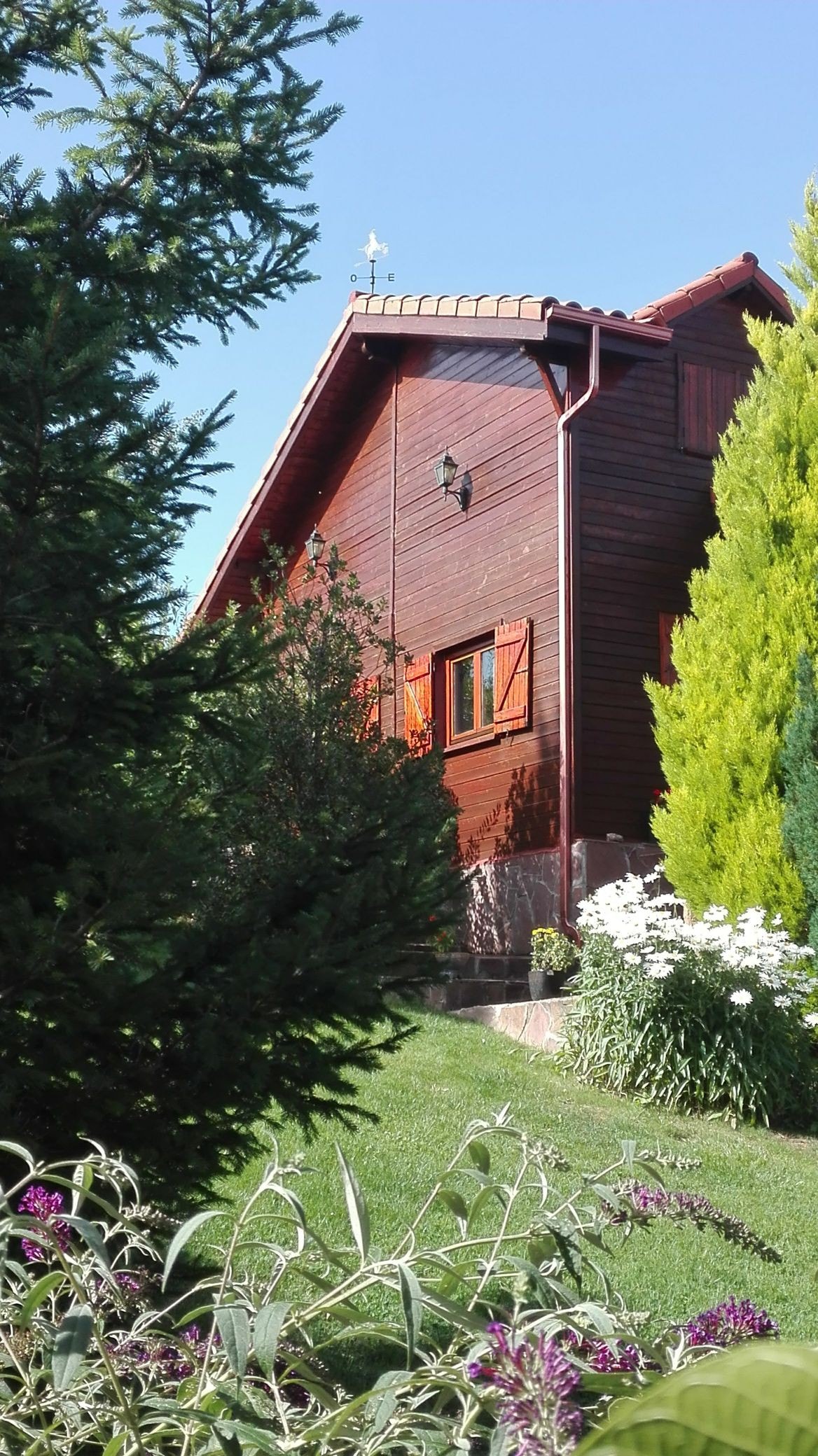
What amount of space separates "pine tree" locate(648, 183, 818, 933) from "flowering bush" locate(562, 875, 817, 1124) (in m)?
0.83

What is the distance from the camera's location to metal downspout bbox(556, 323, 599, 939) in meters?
11.0

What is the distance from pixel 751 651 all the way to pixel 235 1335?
9.27m

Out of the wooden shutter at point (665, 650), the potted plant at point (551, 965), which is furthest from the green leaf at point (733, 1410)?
the wooden shutter at point (665, 650)

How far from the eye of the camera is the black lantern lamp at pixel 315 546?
1545cm

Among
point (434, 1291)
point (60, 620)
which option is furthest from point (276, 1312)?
point (60, 620)

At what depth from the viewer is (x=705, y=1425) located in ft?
1.14

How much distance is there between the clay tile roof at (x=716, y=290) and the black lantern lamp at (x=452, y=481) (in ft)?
7.63

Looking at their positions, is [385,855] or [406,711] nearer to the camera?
[385,855]

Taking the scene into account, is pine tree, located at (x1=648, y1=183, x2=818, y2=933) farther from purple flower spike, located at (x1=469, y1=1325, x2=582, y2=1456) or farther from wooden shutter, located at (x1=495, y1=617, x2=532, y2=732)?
purple flower spike, located at (x1=469, y1=1325, x2=582, y2=1456)

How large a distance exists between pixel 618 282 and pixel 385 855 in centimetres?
1169

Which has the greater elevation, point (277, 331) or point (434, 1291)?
point (277, 331)

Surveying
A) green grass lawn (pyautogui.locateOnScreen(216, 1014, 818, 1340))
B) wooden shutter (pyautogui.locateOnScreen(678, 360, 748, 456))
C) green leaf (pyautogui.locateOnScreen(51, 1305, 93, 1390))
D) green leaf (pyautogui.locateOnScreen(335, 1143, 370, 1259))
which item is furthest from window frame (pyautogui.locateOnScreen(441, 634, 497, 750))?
green leaf (pyautogui.locateOnScreen(51, 1305, 93, 1390))

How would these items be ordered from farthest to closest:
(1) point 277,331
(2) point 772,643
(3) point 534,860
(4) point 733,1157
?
(3) point 534,860
(2) point 772,643
(4) point 733,1157
(1) point 277,331

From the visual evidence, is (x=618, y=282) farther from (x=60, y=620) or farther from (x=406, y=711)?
(x=60, y=620)
